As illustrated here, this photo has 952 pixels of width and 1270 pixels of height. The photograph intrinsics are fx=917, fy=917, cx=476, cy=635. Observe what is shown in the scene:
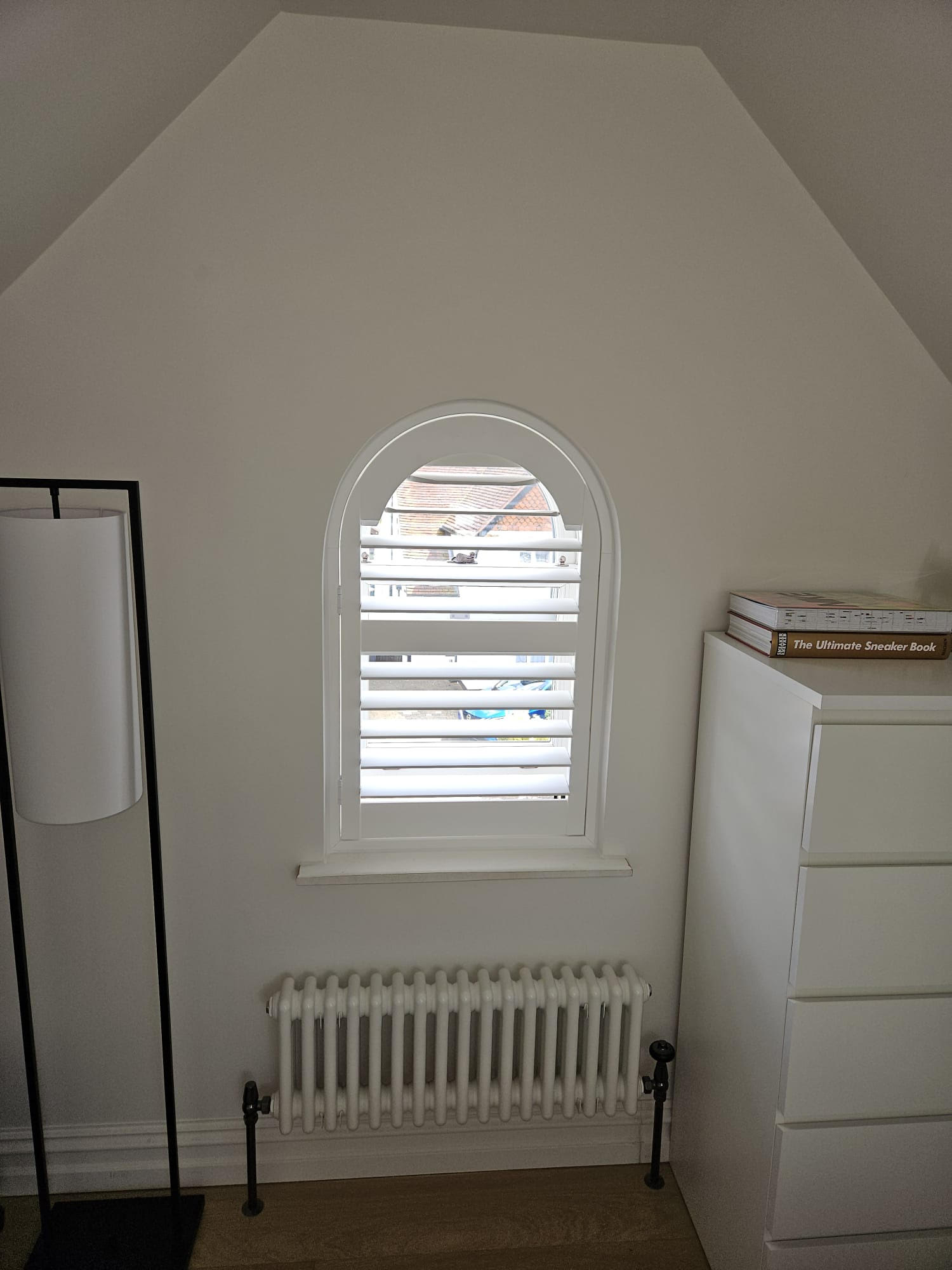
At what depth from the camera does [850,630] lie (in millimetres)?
1734

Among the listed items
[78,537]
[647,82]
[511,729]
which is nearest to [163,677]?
[78,537]

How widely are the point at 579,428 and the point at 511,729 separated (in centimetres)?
65

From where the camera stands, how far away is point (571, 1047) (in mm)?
2023

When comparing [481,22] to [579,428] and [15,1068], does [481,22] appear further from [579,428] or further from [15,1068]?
[15,1068]

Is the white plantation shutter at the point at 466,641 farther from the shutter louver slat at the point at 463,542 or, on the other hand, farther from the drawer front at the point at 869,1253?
the drawer front at the point at 869,1253

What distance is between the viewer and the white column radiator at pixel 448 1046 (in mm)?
1967

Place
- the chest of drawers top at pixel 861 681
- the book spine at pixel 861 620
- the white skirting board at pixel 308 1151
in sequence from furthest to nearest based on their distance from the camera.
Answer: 1. the white skirting board at pixel 308 1151
2. the book spine at pixel 861 620
3. the chest of drawers top at pixel 861 681

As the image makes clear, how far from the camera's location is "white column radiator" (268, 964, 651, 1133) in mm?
1967

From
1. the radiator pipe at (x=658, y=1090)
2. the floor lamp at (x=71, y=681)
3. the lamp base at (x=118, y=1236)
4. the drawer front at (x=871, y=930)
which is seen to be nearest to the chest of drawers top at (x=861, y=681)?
the drawer front at (x=871, y=930)

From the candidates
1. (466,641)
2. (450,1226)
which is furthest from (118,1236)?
(466,641)

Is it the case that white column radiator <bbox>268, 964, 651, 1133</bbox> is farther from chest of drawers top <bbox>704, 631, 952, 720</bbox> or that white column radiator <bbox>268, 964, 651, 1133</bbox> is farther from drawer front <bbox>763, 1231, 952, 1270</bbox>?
chest of drawers top <bbox>704, 631, 952, 720</bbox>

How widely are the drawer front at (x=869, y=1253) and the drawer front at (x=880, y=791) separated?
0.76 m

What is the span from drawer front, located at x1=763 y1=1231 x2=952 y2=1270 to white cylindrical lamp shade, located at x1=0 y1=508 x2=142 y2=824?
4.86 feet

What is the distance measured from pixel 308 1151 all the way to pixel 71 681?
127 cm
